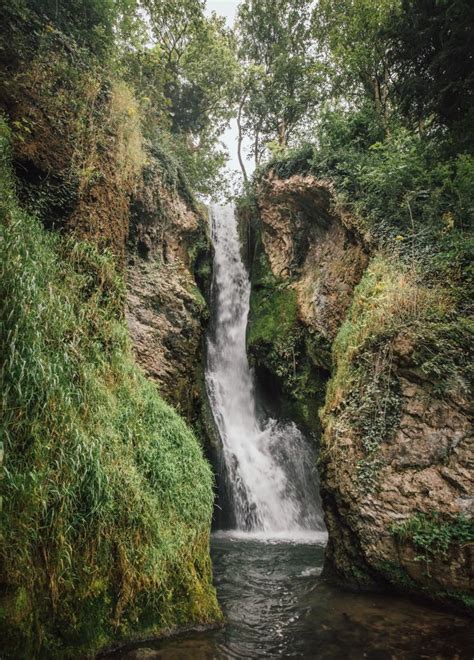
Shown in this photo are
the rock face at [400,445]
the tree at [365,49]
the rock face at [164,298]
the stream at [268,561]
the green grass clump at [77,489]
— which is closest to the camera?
the green grass clump at [77,489]

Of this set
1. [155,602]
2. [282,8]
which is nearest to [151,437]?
[155,602]

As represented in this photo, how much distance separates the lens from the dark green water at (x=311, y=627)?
12.2 feet

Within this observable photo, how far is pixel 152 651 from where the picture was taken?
11.5ft

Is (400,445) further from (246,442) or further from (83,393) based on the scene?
(246,442)

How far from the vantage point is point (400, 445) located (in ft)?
18.4

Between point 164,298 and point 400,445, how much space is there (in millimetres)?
6225

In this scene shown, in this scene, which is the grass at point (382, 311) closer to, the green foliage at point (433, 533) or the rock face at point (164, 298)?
the green foliage at point (433, 533)

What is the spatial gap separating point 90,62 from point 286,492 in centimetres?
1124

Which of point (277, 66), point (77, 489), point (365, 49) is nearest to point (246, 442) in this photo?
point (77, 489)

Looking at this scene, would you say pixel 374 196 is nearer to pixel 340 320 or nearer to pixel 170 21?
pixel 340 320

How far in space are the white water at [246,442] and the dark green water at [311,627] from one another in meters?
3.12

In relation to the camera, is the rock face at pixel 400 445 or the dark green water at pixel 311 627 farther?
the rock face at pixel 400 445

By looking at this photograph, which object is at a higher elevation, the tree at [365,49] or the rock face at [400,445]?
the tree at [365,49]

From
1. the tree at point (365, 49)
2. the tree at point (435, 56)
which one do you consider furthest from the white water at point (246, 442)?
the tree at point (435, 56)
